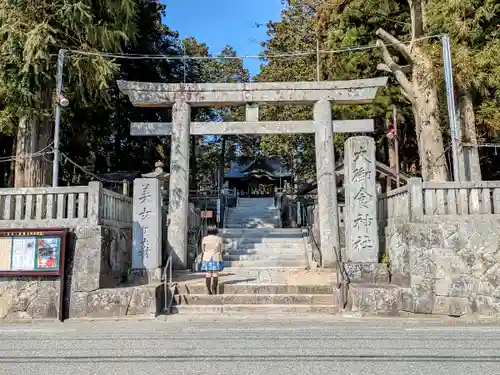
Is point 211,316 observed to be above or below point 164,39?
below

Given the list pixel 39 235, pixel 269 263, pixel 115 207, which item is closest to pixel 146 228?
pixel 115 207

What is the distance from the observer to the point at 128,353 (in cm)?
527

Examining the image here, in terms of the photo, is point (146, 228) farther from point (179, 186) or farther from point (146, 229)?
point (179, 186)

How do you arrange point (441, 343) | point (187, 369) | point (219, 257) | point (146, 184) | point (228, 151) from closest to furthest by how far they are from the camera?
1. point (187, 369)
2. point (441, 343)
3. point (219, 257)
4. point (146, 184)
5. point (228, 151)

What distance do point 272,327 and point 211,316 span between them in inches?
57.8

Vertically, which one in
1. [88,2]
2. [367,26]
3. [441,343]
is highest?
[367,26]

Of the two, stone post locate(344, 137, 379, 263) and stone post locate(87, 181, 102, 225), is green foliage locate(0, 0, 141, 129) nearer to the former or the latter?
stone post locate(87, 181, 102, 225)

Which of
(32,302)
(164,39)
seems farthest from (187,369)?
(164,39)

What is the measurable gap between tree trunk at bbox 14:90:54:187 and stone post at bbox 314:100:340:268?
24.8 ft

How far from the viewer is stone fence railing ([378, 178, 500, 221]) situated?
25.9ft

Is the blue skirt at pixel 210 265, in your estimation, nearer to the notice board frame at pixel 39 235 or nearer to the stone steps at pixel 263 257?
the notice board frame at pixel 39 235

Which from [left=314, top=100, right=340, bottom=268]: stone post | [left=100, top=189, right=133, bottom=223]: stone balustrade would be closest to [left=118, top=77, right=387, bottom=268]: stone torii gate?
[left=314, top=100, right=340, bottom=268]: stone post

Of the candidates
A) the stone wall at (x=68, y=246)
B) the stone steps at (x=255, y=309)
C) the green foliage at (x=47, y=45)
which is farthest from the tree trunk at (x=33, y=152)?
the stone steps at (x=255, y=309)

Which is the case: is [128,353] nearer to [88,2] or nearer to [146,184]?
[146,184]
